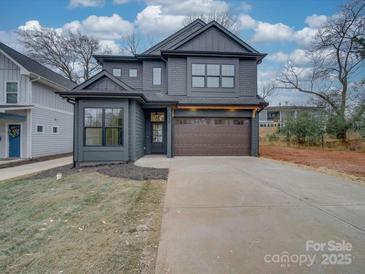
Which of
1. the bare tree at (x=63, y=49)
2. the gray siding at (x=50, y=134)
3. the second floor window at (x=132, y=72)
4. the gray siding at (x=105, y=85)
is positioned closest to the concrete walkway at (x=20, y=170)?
the gray siding at (x=50, y=134)

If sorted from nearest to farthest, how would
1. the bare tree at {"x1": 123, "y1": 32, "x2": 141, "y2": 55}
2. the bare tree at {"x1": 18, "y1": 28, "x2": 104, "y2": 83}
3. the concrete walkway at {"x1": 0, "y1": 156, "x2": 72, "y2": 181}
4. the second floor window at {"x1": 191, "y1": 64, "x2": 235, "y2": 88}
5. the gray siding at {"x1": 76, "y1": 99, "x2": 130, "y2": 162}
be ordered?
the concrete walkway at {"x1": 0, "y1": 156, "x2": 72, "y2": 181} → the gray siding at {"x1": 76, "y1": 99, "x2": 130, "y2": 162} → the second floor window at {"x1": 191, "y1": 64, "x2": 235, "y2": 88} → the bare tree at {"x1": 18, "y1": 28, "x2": 104, "y2": 83} → the bare tree at {"x1": 123, "y1": 32, "x2": 141, "y2": 55}

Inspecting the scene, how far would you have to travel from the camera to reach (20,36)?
77.6 ft

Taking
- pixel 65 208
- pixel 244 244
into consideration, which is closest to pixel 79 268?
pixel 244 244

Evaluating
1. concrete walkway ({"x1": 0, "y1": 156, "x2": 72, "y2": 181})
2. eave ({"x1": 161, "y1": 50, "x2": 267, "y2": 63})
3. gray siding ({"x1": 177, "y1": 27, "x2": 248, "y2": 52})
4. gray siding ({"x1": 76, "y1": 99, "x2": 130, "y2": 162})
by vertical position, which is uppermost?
gray siding ({"x1": 177, "y1": 27, "x2": 248, "y2": 52})

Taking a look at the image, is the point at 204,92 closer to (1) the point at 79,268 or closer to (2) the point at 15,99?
(2) the point at 15,99

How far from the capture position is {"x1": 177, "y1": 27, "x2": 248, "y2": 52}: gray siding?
13.9 m

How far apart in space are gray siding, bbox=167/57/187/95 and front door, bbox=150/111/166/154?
1.65 metres

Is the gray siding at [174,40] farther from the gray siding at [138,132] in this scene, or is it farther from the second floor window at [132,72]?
the gray siding at [138,132]

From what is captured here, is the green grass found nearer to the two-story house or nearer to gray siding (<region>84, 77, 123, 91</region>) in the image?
gray siding (<region>84, 77, 123, 91</region>)

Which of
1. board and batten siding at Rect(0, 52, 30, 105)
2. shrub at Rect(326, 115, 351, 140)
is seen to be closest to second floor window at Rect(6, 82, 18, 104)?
board and batten siding at Rect(0, 52, 30, 105)

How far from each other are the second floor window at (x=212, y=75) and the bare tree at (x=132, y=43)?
1846 centimetres

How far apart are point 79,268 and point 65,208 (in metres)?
2.41

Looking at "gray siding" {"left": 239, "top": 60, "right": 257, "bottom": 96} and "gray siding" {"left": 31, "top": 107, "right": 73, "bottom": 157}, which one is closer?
"gray siding" {"left": 31, "top": 107, "right": 73, "bottom": 157}

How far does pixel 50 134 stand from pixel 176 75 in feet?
31.4
